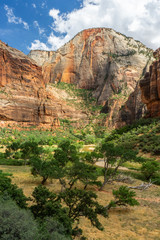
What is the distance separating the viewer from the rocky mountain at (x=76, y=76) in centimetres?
5753

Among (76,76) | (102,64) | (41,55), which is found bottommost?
(76,76)

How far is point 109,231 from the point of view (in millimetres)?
7230

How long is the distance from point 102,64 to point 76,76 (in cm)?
1851

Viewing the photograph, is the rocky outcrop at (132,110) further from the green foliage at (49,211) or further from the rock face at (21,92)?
the green foliage at (49,211)

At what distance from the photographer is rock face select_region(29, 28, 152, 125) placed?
84.7 metres

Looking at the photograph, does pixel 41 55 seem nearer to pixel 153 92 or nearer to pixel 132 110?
pixel 132 110

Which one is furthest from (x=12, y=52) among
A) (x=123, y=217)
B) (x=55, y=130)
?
(x=123, y=217)

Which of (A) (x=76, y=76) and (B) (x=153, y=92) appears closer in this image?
(B) (x=153, y=92)

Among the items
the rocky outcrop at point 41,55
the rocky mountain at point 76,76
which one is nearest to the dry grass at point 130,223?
the rocky mountain at point 76,76

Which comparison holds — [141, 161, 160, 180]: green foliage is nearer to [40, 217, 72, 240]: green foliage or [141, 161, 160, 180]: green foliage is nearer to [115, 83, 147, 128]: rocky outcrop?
[40, 217, 72, 240]: green foliage

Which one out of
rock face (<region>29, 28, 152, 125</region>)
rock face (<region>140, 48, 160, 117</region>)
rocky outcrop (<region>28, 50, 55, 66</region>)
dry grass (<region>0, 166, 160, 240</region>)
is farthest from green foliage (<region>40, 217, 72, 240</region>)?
rocky outcrop (<region>28, 50, 55, 66</region>)

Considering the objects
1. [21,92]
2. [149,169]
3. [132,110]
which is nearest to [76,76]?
[21,92]

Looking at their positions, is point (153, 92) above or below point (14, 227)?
above

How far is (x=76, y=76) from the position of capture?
10675cm
